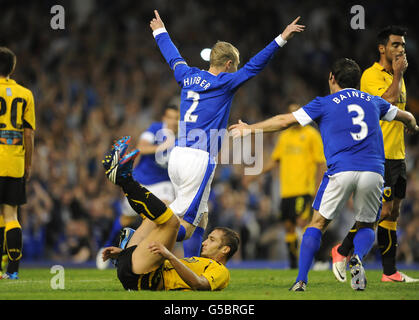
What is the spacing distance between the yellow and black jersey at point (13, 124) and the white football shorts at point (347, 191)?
3637mm

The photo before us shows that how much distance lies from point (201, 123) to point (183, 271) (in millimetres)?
1926

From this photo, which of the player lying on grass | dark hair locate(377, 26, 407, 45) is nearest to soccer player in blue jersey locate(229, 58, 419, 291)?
the player lying on grass

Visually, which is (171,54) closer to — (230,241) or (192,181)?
(192,181)

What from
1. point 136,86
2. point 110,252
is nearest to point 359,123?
point 110,252

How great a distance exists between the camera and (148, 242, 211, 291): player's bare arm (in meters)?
5.63

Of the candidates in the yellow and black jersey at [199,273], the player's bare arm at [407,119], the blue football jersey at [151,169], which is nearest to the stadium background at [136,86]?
the blue football jersey at [151,169]

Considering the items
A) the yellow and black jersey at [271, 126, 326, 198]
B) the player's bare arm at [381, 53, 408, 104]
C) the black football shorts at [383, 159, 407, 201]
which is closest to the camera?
the player's bare arm at [381, 53, 408, 104]

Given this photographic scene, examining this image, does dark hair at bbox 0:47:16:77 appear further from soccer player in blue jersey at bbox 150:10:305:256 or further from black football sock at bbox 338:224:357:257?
black football sock at bbox 338:224:357:257

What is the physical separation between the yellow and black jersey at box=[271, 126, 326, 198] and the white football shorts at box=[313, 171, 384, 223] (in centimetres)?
511

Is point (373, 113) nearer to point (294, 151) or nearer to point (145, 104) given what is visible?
point (294, 151)

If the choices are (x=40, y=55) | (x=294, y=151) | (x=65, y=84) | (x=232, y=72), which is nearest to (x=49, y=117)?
(x=65, y=84)

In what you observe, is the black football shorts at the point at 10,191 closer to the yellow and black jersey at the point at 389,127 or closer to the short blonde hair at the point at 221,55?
the short blonde hair at the point at 221,55
